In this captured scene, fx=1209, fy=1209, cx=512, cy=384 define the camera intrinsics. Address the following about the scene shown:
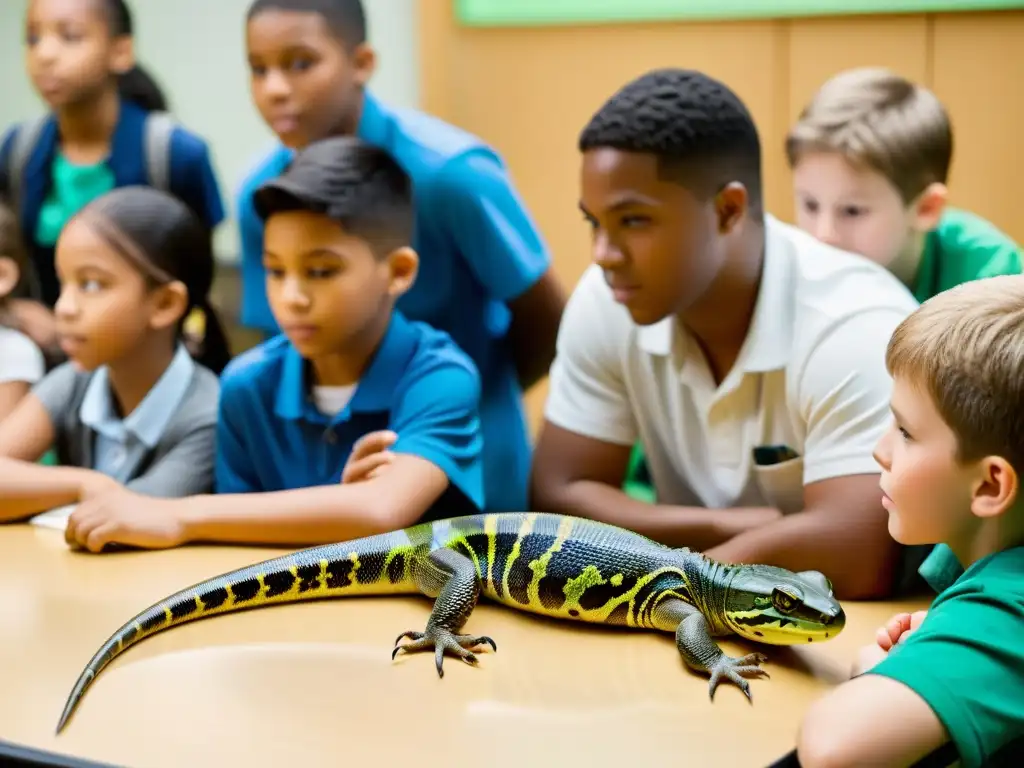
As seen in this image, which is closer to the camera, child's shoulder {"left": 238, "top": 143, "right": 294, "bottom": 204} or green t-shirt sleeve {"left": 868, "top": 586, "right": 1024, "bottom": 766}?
green t-shirt sleeve {"left": 868, "top": 586, "right": 1024, "bottom": 766}

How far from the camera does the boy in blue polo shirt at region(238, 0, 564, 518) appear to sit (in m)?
1.53

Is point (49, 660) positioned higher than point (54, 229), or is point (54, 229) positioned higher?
point (54, 229)

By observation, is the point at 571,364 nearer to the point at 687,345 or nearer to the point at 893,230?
the point at 687,345

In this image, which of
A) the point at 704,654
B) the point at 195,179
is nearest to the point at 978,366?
the point at 704,654

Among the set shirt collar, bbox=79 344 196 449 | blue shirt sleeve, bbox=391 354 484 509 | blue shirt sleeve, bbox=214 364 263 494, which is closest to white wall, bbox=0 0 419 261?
shirt collar, bbox=79 344 196 449

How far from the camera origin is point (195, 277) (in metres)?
1.58

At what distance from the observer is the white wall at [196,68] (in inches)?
77.4

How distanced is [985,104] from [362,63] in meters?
0.78

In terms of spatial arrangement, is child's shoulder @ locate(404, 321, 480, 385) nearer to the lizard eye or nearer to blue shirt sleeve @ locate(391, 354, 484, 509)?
blue shirt sleeve @ locate(391, 354, 484, 509)

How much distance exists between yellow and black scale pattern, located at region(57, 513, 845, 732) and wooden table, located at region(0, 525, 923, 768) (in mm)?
15

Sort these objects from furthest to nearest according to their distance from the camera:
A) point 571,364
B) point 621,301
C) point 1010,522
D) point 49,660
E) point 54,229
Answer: point 54,229 → point 571,364 → point 621,301 → point 49,660 → point 1010,522

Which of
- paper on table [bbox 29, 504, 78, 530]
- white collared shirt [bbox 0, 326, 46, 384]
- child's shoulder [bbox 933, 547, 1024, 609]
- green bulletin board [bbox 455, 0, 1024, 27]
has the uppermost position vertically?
green bulletin board [bbox 455, 0, 1024, 27]

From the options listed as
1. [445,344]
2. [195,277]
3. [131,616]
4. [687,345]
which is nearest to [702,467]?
[687,345]

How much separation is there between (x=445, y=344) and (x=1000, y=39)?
0.76 meters
